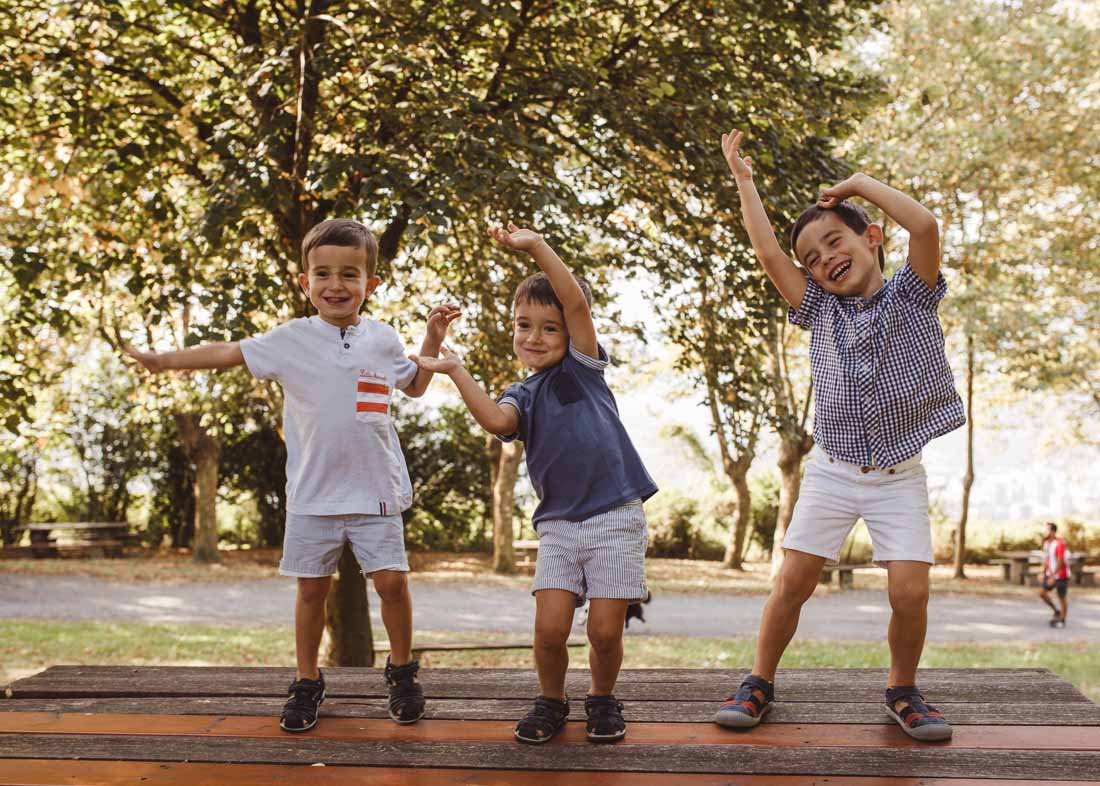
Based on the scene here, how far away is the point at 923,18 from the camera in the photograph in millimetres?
16656

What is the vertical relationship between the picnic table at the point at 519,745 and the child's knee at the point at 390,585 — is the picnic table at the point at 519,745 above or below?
below

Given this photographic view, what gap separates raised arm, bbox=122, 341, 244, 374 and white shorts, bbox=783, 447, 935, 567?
2.10 m

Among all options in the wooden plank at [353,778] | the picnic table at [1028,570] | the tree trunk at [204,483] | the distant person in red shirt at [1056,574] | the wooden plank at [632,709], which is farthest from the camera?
the picnic table at [1028,570]

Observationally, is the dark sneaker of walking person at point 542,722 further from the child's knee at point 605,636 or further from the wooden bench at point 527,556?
the wooden bench at point 527,556

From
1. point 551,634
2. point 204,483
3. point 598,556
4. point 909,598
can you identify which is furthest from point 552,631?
point 204,483

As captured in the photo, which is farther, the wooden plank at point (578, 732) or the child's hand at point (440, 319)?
the child's hand at point (440, 319)

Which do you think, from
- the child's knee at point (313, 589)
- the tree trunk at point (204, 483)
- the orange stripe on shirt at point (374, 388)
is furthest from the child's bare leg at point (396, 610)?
the tree trunk at point (204, 483)

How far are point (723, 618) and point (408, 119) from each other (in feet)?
34.1

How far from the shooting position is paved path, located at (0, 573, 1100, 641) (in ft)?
44.4

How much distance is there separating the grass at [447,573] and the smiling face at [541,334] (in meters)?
14.8

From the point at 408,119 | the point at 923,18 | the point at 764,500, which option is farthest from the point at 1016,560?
the point at 408,119

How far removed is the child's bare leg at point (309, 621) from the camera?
3695 mm

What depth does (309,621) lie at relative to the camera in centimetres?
371

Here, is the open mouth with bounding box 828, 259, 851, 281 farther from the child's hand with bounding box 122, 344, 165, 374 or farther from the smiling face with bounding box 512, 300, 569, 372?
the child's hand with bounding box 122, 344, 165, 374
